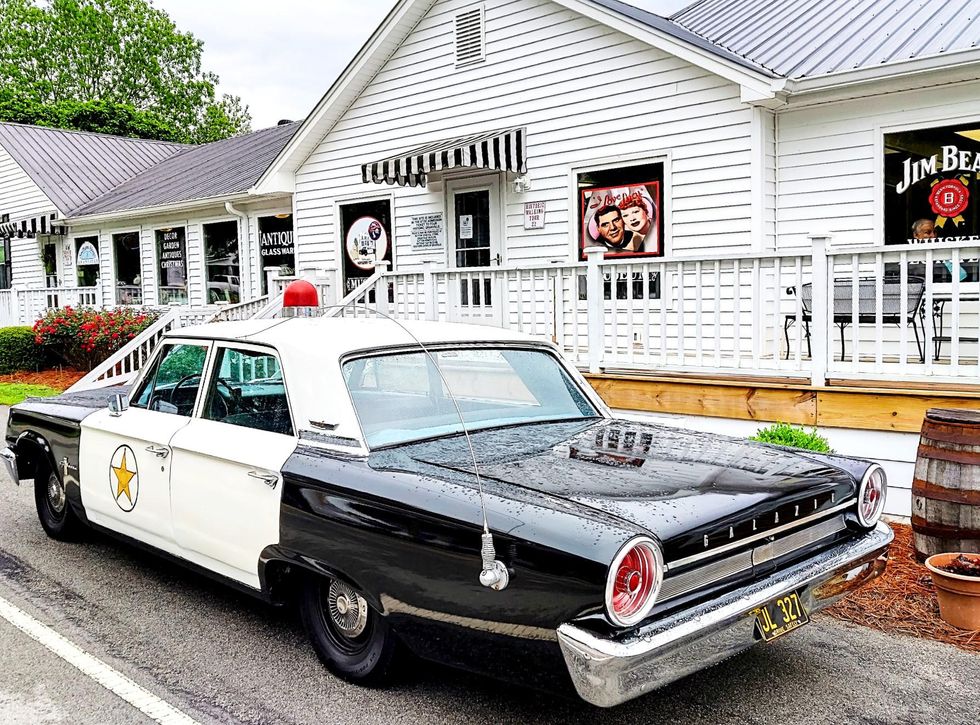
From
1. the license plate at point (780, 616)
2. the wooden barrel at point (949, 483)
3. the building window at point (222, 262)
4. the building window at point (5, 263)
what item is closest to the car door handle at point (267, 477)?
the license plate at point (780, 616)

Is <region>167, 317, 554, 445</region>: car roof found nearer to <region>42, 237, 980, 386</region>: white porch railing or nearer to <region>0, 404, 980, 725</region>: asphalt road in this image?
<region>0, 404, 980, 725</region>: asphalt road

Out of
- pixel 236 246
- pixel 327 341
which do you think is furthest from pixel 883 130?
pixel 236 246

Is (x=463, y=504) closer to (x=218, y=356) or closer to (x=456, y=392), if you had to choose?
(x=456, y=392)

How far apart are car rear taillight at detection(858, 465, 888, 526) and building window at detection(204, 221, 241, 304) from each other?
1509cm

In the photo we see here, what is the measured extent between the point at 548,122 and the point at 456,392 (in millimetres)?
7467

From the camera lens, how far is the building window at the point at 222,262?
17500mm

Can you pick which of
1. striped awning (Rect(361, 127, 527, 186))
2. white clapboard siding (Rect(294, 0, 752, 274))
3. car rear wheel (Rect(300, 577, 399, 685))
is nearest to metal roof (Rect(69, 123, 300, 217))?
white clapboard siding (Rect(294, 0, 752, 274))

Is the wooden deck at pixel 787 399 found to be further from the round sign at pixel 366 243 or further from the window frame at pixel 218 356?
the round sign at pixel 366 243

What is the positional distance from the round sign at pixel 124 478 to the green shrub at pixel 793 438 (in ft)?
12.2

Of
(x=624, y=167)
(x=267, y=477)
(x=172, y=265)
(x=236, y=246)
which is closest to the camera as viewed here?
(x=267, y=477)

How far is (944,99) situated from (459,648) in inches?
306

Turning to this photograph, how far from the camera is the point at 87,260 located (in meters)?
20.9

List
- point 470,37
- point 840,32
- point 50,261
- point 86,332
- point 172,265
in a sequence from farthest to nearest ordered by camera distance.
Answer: point 50,261
point 172,265
point 86,332
point 470,37
point 840,32

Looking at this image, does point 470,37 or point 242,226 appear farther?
point 242,226
